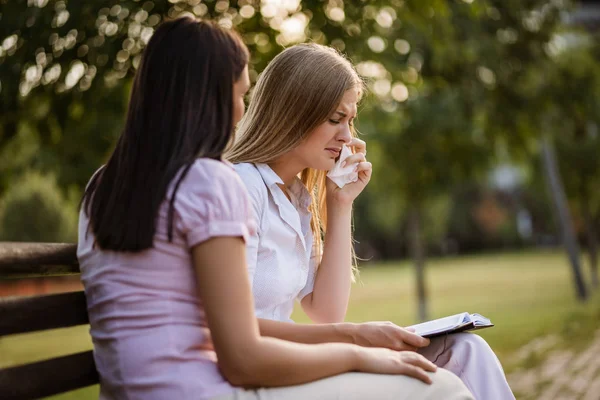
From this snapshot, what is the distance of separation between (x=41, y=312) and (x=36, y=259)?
15 centimetres

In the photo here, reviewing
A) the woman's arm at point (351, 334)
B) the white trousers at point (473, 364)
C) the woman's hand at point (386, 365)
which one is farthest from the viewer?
the woman's arm at point (351, 334)

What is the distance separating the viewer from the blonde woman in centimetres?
255

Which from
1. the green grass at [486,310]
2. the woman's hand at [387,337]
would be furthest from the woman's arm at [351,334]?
the green grass at [486,310]

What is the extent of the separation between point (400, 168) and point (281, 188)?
10709 mm

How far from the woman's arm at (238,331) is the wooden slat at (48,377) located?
596mm

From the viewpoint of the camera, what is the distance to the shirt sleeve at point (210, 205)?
191 centimetres

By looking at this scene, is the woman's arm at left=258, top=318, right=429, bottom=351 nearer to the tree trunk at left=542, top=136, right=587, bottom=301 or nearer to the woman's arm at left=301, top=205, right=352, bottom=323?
the woman's arm at left=301, top=205, right=352, bottom=323

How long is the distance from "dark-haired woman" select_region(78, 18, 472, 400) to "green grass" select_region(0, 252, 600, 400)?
6037mm

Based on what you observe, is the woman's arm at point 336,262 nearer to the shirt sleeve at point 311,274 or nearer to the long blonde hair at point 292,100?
the shirt sleeve at point 311,274

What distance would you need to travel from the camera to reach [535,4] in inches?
305

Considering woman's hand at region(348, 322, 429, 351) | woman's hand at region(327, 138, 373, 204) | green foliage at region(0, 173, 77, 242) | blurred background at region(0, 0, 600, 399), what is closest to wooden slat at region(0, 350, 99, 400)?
woman's hand at region(348, 322, 429, 351)

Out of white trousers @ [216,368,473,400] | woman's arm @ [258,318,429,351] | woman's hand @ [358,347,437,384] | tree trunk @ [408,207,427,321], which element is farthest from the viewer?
tree trunk @ [408,207,427,321]

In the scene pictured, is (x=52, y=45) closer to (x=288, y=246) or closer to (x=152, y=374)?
(x=288, y=246)

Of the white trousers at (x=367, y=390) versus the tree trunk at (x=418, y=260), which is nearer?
the white trousers at (x=367, y=390)
